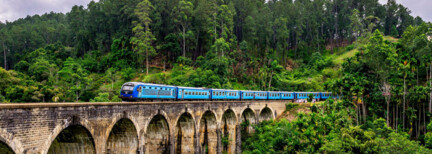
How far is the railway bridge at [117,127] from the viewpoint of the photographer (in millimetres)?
10531

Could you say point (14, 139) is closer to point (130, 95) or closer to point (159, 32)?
point (130, 95)

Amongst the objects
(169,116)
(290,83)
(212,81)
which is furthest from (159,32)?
(169,116)

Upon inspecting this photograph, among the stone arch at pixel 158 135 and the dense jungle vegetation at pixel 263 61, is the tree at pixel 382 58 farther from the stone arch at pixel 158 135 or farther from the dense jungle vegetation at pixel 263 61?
the stone arch at pixel 158 135

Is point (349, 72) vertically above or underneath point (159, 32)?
underneath

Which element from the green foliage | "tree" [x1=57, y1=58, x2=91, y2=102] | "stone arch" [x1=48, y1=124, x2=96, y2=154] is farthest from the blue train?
"tree" [x1=57, y1=58, x2=91, y2=102]

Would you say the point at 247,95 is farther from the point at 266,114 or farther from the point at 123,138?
the point at 123,138

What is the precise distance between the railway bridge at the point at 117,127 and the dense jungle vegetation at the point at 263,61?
16.7 ft

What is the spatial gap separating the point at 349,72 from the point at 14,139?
118ft

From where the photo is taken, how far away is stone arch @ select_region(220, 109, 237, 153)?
3384 centimetres

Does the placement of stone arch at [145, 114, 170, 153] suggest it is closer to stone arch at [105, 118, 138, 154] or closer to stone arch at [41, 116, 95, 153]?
stone arch at [105, 118, 138, 154]

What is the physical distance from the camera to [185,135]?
26.6 metres

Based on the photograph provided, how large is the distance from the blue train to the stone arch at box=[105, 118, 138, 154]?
2.88 metres

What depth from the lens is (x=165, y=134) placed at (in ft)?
73.5

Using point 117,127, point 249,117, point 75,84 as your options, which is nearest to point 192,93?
point 117,127
